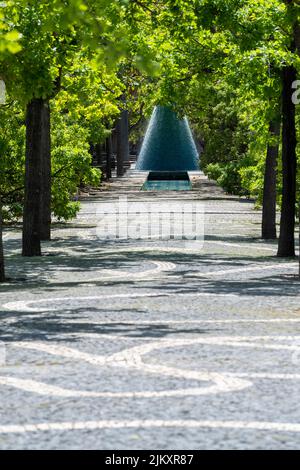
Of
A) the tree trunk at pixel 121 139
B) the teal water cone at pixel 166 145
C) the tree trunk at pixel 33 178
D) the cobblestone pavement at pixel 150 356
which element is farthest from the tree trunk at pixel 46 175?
the teal water cone at pixel 166 145

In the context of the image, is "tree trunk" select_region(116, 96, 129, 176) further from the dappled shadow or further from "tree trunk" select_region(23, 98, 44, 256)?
the dappled shadow

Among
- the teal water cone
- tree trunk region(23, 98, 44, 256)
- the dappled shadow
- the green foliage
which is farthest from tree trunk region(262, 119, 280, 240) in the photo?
the teal water cone

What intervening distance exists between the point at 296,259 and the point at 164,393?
615 inches

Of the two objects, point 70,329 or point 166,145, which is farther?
point 166,145

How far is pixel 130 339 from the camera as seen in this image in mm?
12039

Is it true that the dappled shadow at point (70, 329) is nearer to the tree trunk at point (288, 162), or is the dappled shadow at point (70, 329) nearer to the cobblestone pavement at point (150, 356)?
the cobblestone pavement at point (150, 356)

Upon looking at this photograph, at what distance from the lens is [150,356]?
10953mm

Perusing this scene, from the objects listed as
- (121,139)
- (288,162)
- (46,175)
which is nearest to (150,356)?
(288,162)

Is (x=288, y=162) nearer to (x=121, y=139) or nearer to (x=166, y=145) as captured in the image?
(x=121, y=139)

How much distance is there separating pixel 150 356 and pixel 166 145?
76682 mm

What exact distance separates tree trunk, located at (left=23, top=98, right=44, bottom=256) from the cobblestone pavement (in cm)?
193

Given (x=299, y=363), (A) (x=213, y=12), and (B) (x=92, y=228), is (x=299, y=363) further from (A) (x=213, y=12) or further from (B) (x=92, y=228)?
(B) (x=92, y=228)

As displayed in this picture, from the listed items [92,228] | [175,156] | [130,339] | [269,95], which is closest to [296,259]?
[269,95]

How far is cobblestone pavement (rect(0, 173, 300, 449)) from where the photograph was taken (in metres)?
7.85
